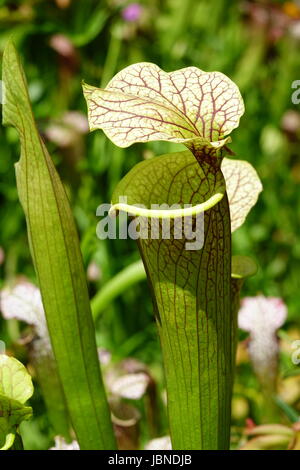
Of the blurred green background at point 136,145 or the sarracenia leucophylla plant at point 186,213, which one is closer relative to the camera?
the sarracenia leucophylla plant at point 186,213

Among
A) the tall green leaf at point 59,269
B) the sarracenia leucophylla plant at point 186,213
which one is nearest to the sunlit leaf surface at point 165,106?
the sarracenia leucophylla plant at point 186,213

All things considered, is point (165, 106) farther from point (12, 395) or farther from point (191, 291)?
point (12, 395)

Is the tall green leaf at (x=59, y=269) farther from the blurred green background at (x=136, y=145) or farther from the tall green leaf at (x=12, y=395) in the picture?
the blurred green background at (x=136, y=145)

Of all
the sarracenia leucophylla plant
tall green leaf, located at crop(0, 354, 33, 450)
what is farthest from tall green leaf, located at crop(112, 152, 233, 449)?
tall green leaf, located at crop(0, 354, 33, 450)

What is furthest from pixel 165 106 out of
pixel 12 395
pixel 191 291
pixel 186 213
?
pixel 12 395

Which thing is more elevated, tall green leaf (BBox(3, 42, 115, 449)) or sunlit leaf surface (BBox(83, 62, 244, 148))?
sunlit leaf surface (BBox(83, 62, 244, 148))

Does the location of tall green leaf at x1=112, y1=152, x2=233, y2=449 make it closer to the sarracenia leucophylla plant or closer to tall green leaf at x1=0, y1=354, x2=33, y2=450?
the sarracenia leucophylla plant
